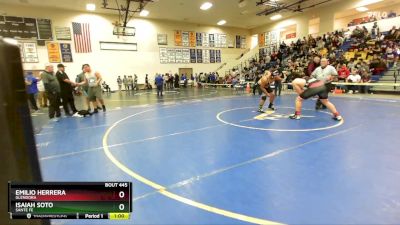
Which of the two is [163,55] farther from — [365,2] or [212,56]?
[365,2]

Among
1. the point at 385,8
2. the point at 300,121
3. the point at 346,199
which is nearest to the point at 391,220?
the point at 346,199

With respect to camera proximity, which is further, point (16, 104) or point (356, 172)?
point (356, 172)

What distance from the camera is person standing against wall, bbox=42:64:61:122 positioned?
25.6 feet

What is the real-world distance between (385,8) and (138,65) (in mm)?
22078

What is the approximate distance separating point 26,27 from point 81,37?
11.9 ft

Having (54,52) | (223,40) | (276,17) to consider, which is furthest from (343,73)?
(54,52)

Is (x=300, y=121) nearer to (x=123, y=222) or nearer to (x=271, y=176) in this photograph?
(x=271, y=176)

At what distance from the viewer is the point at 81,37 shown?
20219 mm

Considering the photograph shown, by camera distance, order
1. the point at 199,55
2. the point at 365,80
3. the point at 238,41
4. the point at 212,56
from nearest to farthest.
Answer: the point at 365,80 < the point at 199,55 < the point at 212,56 < the point at 238,41

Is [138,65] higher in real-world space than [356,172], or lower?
higher

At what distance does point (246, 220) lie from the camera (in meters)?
2.36

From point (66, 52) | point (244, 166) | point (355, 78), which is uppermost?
point (66, 52)

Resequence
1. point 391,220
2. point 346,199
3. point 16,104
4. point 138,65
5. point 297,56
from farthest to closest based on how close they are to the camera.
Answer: point 138,65, point 297,56, point 346,199, point 391,220, point 16,104

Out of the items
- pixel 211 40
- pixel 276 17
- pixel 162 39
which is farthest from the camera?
pixel 211 40
